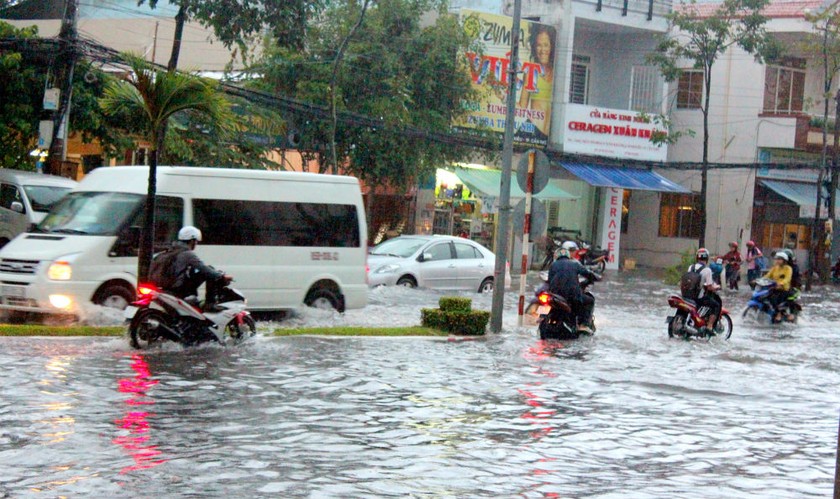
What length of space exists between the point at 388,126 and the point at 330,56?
4.06 meters

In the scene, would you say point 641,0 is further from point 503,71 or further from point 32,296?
point 32,296

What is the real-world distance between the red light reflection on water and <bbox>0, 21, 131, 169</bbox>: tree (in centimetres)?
1510

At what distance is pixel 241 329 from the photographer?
14117 mm

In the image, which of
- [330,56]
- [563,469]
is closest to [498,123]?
[330,56]

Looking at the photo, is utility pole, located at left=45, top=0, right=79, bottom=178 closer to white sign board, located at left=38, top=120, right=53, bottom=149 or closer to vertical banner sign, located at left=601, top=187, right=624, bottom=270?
white sign board, located at left=38, top=120, right=53, bottom=149

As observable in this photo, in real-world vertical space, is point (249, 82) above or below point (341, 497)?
above

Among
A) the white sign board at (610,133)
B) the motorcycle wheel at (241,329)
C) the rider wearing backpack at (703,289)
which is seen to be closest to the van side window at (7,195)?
the motorcycle wheel at (241,329)

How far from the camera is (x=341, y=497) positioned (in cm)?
680

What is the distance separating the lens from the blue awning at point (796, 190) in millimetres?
44188

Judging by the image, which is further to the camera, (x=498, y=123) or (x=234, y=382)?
(x=498, y=123)

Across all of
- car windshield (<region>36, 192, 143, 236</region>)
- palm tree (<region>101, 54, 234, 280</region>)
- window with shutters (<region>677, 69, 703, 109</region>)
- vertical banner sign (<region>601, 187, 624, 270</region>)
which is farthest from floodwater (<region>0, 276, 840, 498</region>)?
window with shutters (<region>677, 69, 703, 109</region>)

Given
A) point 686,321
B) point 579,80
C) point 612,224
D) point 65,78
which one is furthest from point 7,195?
point 579,80

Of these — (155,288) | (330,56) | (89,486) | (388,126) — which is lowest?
(89,486)

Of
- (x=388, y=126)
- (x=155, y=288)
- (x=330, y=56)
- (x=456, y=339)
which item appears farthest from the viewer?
(x=330, y=56)
